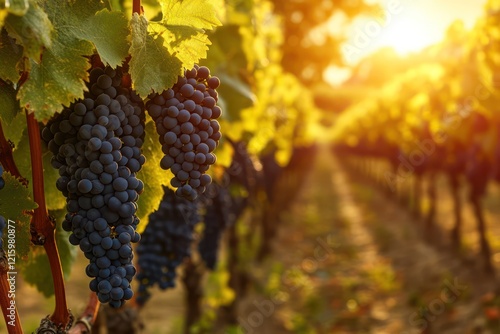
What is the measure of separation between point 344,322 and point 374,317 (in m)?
0.52

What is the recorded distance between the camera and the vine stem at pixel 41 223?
4.74 ft

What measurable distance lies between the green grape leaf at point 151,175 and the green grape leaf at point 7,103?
379mm

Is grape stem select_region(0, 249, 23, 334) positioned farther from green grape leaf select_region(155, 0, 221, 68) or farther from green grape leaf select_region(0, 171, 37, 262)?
green grape leaf select_region(155, 0, 221, 68)

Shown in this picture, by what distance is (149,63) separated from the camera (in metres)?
1.48

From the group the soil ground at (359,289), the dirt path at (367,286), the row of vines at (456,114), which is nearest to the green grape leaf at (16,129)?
the soil ground at (359,289)

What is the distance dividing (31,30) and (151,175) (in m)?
0.65

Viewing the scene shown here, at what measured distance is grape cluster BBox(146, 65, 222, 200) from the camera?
1472mm

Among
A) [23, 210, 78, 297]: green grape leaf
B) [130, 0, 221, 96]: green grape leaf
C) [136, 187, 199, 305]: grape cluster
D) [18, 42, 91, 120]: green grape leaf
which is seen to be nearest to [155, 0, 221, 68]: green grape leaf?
[130, 0, 221, 96]: green grape leaf

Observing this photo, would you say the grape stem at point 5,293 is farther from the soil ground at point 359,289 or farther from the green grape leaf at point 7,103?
the soil ground at point 359,289

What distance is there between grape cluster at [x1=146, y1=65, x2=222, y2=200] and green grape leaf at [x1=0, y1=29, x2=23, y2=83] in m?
0.34

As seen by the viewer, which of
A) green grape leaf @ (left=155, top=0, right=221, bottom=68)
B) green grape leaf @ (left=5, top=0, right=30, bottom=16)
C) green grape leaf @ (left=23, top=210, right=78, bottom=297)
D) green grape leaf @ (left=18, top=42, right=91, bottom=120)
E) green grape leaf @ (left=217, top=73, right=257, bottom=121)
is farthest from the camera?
green grape leaf @ (left=217, top=73, right=257, bottom=121)

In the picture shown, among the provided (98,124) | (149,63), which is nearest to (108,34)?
(149,63)

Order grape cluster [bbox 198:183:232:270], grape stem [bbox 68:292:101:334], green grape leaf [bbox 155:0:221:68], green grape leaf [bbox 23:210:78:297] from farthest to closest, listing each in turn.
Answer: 1. grape cluster [bbox 198:183:232:270]
2. green grape leaf [bbox 23:210:78:297]
3. grape stem [bbox 68:292:101:334]
4. green grape leaf [bbox 155:0:221:68]

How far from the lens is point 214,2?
175cm
